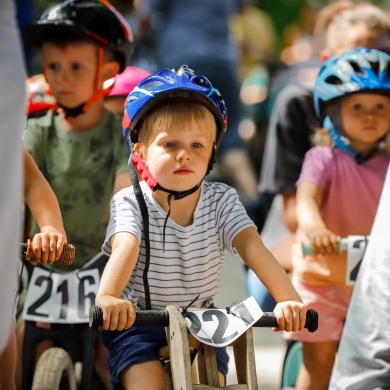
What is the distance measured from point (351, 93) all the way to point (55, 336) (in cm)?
202

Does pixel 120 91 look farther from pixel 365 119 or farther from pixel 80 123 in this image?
pixel 365 119

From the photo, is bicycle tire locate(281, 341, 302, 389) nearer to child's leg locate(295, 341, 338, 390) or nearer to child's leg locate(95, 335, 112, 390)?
child's leg locate(295, 341, 338, 390)

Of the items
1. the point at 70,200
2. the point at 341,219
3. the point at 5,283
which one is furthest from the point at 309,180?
the point at 5,283

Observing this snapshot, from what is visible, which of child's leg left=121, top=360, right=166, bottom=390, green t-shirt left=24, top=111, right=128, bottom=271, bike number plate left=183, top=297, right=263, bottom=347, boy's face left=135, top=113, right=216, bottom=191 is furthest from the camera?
green t-shirt left=24, top=111, right=128, bottom=271

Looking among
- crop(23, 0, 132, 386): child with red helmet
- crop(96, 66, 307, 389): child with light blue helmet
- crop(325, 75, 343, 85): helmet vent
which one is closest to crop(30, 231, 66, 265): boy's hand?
A: crop(96, 66, 307, 389): child with light blue helmet

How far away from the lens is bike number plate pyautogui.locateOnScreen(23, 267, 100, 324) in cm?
595

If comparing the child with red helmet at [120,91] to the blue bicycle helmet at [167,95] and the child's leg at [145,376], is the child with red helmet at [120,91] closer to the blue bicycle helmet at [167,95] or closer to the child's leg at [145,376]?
the blue bicycle helmet at [167,95]

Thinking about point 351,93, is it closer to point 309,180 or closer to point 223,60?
point 309,180

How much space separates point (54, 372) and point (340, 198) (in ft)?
5.85

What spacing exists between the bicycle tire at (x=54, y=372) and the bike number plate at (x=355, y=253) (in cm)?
145

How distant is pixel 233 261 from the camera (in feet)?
35.6

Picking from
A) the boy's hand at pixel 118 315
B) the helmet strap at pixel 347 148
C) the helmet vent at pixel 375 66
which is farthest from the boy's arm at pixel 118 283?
the helmet vent at pixel 375 66

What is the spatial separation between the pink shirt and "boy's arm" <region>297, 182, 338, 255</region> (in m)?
0.06

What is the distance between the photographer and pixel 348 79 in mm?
6457
